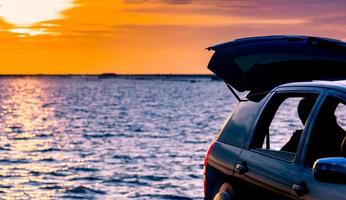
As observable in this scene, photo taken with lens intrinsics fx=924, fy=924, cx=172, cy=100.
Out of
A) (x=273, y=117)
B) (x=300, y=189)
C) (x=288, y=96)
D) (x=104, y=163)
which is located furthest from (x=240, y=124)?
(x=104, y=163)

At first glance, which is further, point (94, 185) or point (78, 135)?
point (78, 135)

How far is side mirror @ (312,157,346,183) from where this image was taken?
469 cm

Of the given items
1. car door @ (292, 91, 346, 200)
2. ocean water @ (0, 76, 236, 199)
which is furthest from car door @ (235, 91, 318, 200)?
ocean water @ (0, 76, 236, 199)

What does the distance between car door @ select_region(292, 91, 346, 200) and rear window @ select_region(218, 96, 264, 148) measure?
0.79m

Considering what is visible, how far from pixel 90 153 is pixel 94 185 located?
11086mm

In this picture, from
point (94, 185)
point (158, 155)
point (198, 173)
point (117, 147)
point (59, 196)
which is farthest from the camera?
point (117, 147)

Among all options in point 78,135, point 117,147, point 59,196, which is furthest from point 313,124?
point 78,135

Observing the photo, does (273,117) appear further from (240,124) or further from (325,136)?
(325,136)

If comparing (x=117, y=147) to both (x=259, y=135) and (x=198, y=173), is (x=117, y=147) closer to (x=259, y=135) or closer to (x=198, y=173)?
(x=198, y=173)

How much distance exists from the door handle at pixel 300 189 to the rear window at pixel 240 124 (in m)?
1.27

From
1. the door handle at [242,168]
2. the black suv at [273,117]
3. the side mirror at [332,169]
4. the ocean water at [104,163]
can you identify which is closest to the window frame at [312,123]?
the black suv at [273,117]

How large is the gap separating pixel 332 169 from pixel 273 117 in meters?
2.08

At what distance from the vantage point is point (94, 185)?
23.2 m

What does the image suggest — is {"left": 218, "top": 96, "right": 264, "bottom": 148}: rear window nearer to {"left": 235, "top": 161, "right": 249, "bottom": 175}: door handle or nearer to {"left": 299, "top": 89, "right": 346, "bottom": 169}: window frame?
{"left": 235, "top": 161, "right": 249, "bottom": 175}: door handle
